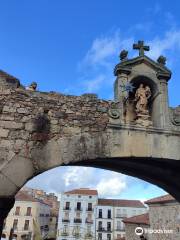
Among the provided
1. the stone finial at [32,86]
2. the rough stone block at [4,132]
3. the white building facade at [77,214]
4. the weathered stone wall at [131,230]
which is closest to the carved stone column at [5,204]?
the rough stone block at [4,132]

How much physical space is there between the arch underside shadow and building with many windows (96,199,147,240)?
123ft

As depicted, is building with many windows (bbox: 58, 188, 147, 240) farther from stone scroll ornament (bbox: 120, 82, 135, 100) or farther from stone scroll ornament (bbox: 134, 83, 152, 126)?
stone scroll ornament (bbox: 120, 82, 135, 100)

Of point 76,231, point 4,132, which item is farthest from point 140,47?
point 76,231

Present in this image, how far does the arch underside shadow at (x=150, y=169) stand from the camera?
580cm

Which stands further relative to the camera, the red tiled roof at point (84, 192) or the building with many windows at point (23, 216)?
the red tiled roof at point (84, 192)

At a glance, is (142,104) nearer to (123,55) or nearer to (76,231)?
(123,55)

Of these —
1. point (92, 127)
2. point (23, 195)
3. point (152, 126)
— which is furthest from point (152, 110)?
point (23, 195)

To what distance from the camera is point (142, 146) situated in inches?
207

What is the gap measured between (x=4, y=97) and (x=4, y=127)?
0.55 metres

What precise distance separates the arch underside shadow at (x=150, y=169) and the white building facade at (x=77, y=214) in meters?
35.7

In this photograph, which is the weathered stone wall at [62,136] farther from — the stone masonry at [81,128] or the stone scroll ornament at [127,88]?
the stone scroll ornament at [127,88]

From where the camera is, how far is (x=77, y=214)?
42812 millimetres

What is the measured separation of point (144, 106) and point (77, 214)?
3986 cm

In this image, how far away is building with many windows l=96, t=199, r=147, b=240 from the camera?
138ft
